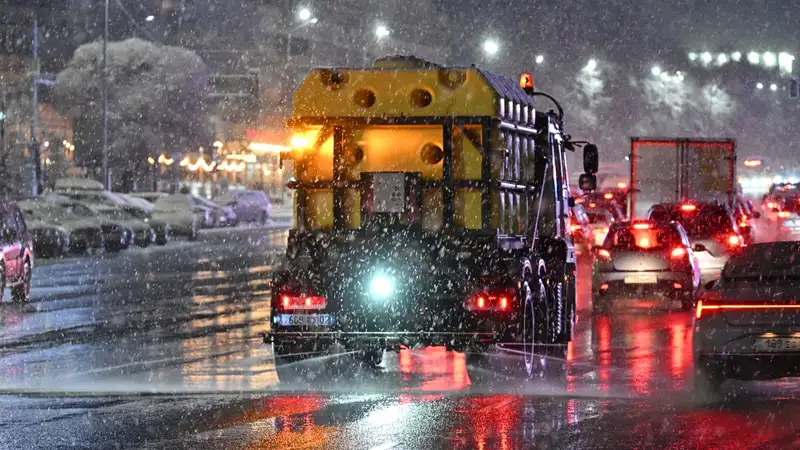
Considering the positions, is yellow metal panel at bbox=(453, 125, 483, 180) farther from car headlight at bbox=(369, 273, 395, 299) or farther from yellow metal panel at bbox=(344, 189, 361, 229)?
car headlight at bbox=(369, 273, 395, 299)

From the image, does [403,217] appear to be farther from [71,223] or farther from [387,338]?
[71,223]

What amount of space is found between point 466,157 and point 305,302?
2.00 m

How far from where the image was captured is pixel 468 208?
1312 cm

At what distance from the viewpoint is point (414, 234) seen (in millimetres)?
12891

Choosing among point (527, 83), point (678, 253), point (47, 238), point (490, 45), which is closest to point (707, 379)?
point (527, 83)

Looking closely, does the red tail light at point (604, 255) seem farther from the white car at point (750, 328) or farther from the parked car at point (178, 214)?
the parked car at point (178, 214)

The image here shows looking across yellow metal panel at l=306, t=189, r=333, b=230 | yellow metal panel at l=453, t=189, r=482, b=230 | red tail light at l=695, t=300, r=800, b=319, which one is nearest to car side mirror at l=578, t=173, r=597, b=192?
yellow metal panel at l=453, t=189, r=482, b=230

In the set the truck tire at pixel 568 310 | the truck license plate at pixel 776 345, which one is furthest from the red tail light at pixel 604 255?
the truck license plate at pixel 776 345

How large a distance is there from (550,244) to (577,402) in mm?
3549

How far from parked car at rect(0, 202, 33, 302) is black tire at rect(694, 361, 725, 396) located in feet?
43.7

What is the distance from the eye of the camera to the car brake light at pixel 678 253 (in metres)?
22.2

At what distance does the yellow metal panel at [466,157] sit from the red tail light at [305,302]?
170 cm

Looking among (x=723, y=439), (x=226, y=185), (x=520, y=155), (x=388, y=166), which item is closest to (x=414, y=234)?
(x=388, y=166)

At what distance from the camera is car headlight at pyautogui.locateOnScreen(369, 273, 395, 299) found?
12.7 meters
